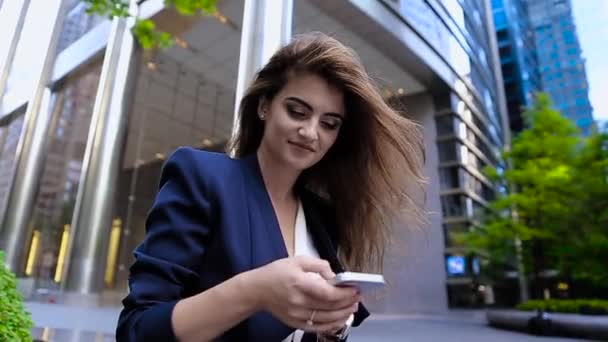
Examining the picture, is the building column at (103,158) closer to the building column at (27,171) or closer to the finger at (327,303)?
the building column at (27,171)

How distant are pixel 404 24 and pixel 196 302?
1315 cm

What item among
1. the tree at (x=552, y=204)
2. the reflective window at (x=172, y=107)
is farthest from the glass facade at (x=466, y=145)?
the reflective window at (x=172, y=107)

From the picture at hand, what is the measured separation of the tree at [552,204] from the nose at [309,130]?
11.0 meters

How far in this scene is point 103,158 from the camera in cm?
1230

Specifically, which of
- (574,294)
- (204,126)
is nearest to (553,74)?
(574,294)

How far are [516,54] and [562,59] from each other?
2570mm

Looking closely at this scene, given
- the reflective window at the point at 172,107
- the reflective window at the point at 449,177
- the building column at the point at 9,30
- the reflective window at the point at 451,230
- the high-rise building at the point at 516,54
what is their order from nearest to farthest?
the building column at the point at 9,30
the reflective window at the point at 172,107
the high-rise building at the point at 516,54
the reflective window at the point at 451,230
the reflective window at the point at 449,177

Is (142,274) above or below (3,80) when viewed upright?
below

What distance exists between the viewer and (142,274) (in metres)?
0.68

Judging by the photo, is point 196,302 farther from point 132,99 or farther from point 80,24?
point 80,24

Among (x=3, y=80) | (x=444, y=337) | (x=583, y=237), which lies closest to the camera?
(x=444, y=337)

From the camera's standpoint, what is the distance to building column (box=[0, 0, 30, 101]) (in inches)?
325

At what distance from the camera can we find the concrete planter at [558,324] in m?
8.10

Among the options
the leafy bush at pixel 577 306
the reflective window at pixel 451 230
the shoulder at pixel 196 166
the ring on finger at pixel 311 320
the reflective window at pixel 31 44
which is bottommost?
the leafy bush at pixel 577 306
